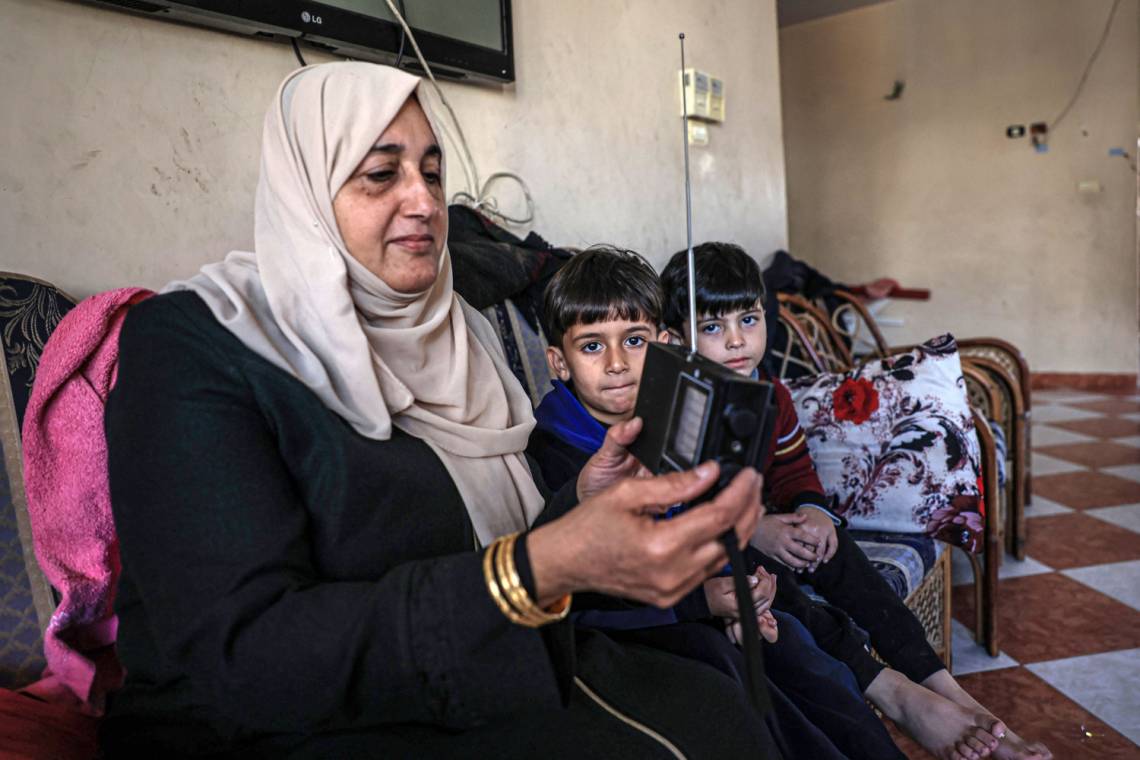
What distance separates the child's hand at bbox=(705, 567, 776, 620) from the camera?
1.10 meters

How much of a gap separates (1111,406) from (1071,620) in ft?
10.7

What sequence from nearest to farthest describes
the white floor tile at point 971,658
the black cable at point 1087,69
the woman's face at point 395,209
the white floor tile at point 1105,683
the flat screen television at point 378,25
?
the woman's face at point 395,209 < the flat screen television at point 378,25 < the white floor tile at point 1105,683 < the white floor tile at point 971,658 < the black cable at point 1087,69

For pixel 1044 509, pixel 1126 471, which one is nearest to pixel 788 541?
pixel 1044 509

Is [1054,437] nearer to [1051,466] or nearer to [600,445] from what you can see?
[1051,466]

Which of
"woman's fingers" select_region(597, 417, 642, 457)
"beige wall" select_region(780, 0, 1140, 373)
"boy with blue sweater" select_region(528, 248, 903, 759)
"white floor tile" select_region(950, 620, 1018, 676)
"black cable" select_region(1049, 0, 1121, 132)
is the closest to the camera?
"woman's fingers" select_region(597, 417, 642, 457)

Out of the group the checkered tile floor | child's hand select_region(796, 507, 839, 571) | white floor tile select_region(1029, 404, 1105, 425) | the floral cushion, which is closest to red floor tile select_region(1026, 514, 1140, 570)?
the checkered tile floor

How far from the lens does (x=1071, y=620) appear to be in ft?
6.75

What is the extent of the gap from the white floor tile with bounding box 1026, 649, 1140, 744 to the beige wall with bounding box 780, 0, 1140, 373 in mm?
4119

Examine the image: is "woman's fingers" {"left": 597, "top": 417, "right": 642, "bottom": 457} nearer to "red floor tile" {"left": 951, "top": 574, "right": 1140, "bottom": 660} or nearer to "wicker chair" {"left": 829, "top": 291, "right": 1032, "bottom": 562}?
"red floor tile" {"left": 951, "top": 574, "right": 1140, "bottom": 660}

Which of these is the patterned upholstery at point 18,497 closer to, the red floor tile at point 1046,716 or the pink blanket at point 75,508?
the pink blanket at point 75,508

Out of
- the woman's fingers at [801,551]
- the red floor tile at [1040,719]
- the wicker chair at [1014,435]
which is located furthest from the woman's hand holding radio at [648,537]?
the wicker chair at [1014,435]

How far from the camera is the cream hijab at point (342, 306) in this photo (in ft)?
2.97

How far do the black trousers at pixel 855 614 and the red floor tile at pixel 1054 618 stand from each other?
24.9 inches

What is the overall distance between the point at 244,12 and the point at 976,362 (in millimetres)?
2295
